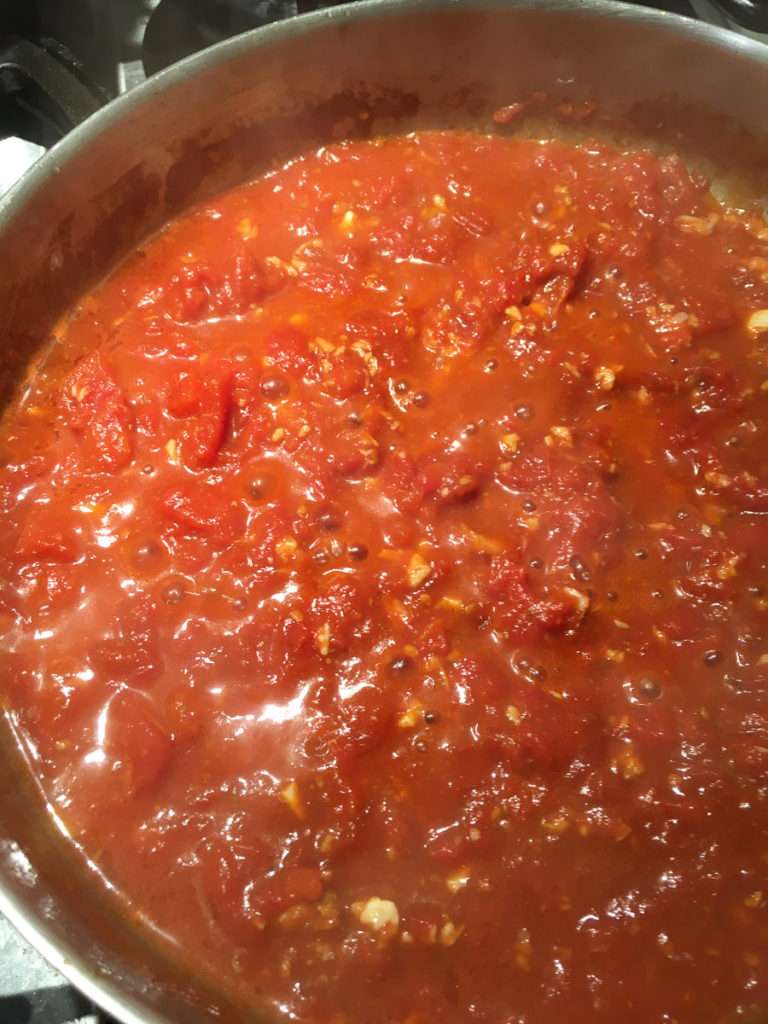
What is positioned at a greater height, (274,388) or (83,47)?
(83,47)

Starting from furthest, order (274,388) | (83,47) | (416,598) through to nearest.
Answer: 1. (83,47)
2. (274,388)
3. (416,598)

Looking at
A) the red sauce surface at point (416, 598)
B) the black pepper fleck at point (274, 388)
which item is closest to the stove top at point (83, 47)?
the red sauce surface at point (416, 598)

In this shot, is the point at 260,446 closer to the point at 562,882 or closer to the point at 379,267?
the point at 379,267

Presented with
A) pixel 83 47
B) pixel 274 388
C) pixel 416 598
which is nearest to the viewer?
pixel 416 598

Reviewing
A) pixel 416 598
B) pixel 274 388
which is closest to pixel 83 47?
pixel 274 388

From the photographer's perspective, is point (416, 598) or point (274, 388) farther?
point (274, 388)

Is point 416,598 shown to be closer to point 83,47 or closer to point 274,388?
point 274,388
